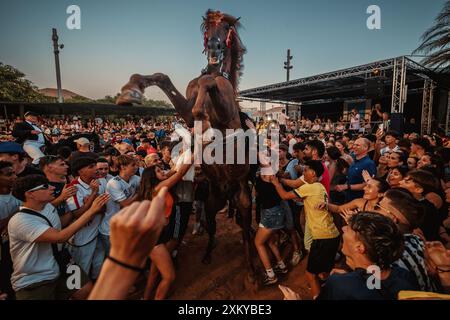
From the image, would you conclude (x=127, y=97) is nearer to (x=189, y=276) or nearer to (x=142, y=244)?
(x=142, y=244)

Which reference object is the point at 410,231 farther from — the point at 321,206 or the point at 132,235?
the point at 132,235

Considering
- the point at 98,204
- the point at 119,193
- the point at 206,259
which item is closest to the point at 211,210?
the point at 206,259

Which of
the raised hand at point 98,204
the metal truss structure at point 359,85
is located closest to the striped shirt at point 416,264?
the raised hand at point 98,204

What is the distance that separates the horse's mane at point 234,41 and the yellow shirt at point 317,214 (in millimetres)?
1750

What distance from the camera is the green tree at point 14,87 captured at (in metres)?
23.7

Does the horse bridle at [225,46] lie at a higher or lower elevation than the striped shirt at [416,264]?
higher

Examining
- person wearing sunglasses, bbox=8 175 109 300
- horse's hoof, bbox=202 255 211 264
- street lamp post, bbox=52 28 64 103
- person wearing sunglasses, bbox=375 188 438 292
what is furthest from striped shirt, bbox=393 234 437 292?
street lamp post, bbox=52 28 64 103

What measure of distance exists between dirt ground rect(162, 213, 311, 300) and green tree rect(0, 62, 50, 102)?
28.8m

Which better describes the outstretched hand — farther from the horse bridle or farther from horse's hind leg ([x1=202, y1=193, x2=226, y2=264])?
horse's hind leg ([x1=202, y1=193, x2=226, y2=264])

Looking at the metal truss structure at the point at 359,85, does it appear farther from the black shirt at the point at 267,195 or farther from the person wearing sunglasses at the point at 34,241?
the person wearing sunglasses at the point at 34,241

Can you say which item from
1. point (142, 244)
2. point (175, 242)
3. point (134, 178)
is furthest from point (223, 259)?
point (142, 244)

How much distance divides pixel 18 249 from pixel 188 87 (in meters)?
2.32

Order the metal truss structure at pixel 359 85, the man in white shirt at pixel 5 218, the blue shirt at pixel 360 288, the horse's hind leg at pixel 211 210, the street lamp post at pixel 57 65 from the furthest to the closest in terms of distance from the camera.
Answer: the street lamp post at pixel 57 65 → the metal truss structure at pixel 359 85 → the horse's hind leg at pixel 211 210 → the man in white shirt at pixel 5 218 → the blue shirt at pixel 360 288
